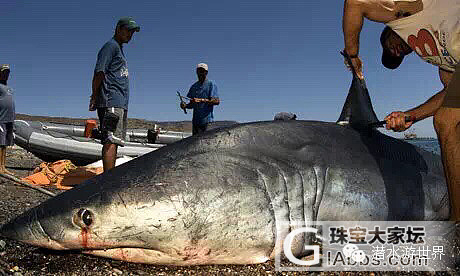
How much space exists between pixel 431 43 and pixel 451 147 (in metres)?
0.69

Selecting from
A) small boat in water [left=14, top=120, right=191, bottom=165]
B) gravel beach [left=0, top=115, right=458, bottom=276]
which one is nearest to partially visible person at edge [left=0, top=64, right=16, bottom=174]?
small boat in water [left=14, top=120, right=191, bottom=165]

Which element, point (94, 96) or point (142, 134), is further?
point (142, 134)

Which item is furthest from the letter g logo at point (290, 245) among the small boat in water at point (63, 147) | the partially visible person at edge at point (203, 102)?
the small boat in water at point (63, 147)

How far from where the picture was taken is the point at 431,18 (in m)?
2.62

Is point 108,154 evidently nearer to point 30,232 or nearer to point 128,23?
point 128,23

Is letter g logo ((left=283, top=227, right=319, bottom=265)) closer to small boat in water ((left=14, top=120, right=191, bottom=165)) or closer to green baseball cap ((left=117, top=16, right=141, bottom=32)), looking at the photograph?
green baseball cap ((left=117, top=16, right=141, bottom=32))

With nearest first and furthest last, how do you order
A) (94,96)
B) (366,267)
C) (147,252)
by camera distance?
(147,252), (366,267), (94,96)

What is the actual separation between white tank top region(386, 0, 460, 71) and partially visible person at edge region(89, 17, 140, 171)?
3436 mm

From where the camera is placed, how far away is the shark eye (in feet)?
6.84

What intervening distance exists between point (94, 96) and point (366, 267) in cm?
395

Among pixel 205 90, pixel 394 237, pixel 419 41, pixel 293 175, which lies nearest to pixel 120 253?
pixel 293 175

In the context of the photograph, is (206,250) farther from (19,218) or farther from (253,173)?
(19,218)

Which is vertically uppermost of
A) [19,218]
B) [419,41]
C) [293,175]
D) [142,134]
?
[419,41]

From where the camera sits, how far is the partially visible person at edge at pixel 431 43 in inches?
101
